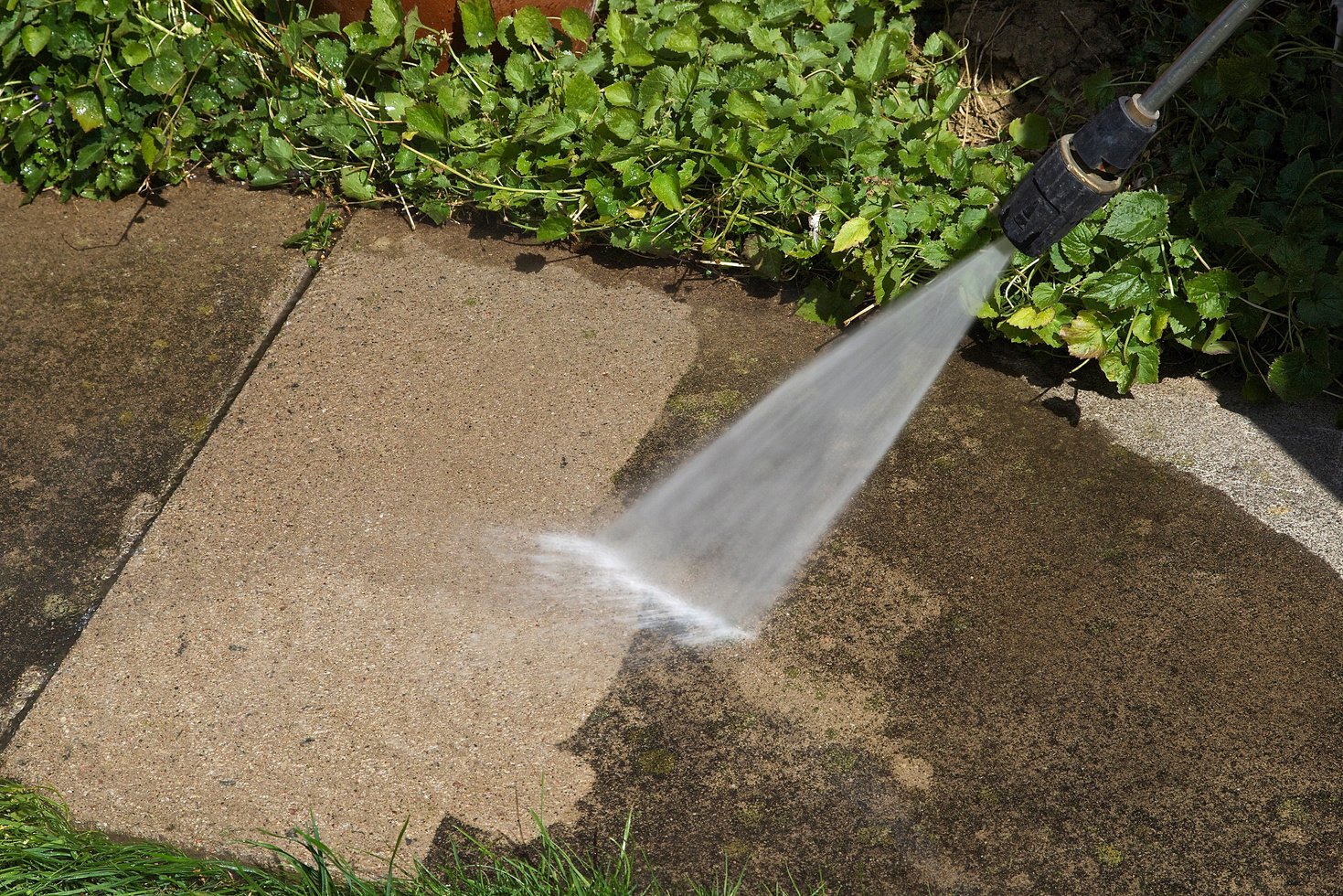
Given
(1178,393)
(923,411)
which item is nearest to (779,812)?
(923,411)

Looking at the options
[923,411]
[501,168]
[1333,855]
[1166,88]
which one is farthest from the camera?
[501,168]

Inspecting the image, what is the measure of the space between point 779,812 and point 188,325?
1.69 meters

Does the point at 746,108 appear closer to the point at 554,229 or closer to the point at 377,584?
the point at 554,229

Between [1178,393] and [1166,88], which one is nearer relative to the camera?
[1166,88]

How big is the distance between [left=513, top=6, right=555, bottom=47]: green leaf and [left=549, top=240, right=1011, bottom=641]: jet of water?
110cm

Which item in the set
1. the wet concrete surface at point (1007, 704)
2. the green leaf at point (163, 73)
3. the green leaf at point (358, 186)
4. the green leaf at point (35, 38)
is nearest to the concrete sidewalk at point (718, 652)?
the wet concrete surface at point (1007, 704)

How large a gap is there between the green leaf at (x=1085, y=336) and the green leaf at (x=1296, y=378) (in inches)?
12.9

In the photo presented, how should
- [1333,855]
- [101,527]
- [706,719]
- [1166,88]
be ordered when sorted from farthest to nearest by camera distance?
[101,527]
[1166,88]
[706,719]
[1333,855]

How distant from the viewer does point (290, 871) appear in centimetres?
168

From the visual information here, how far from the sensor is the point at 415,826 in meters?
1.72

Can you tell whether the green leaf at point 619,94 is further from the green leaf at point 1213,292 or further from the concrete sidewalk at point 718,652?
the green leaf at point 1213,292

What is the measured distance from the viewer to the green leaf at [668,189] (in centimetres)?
263

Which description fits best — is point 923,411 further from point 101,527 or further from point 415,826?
point 101,527

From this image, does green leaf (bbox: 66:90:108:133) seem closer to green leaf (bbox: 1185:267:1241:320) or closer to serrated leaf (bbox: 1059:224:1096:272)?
→ serrated leaf (bbox: 1059:224:1096:272)
